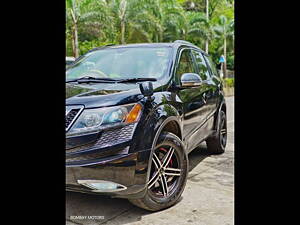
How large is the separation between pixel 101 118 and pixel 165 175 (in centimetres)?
92

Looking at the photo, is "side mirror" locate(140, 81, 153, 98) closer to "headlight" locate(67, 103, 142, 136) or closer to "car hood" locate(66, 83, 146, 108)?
"car hood" locate(66, 83, 146, 108)

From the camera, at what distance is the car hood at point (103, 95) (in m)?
2.54

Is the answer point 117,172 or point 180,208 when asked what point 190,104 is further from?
point 117,172

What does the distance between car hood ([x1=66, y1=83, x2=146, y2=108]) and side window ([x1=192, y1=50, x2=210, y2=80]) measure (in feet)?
5.40

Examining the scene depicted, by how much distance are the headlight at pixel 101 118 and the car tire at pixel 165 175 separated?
415mm

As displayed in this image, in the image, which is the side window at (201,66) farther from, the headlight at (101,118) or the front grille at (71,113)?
the front grille at (71,113)

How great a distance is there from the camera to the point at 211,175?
4090 millimetres

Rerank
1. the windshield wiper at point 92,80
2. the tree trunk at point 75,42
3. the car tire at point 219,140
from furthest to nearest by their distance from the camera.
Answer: the tree trunk at point 75,42 → the car tire at point 219,140 → the windshield wiper at point 92,80

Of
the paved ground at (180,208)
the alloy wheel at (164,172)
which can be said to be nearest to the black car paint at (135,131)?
the alloy wheel at (164,172)

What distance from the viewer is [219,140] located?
4953 mm

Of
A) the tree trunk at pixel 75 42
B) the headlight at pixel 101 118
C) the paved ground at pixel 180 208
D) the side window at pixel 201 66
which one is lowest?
the paved ground at pixel 180 208

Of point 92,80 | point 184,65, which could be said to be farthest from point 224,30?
point 92,80
